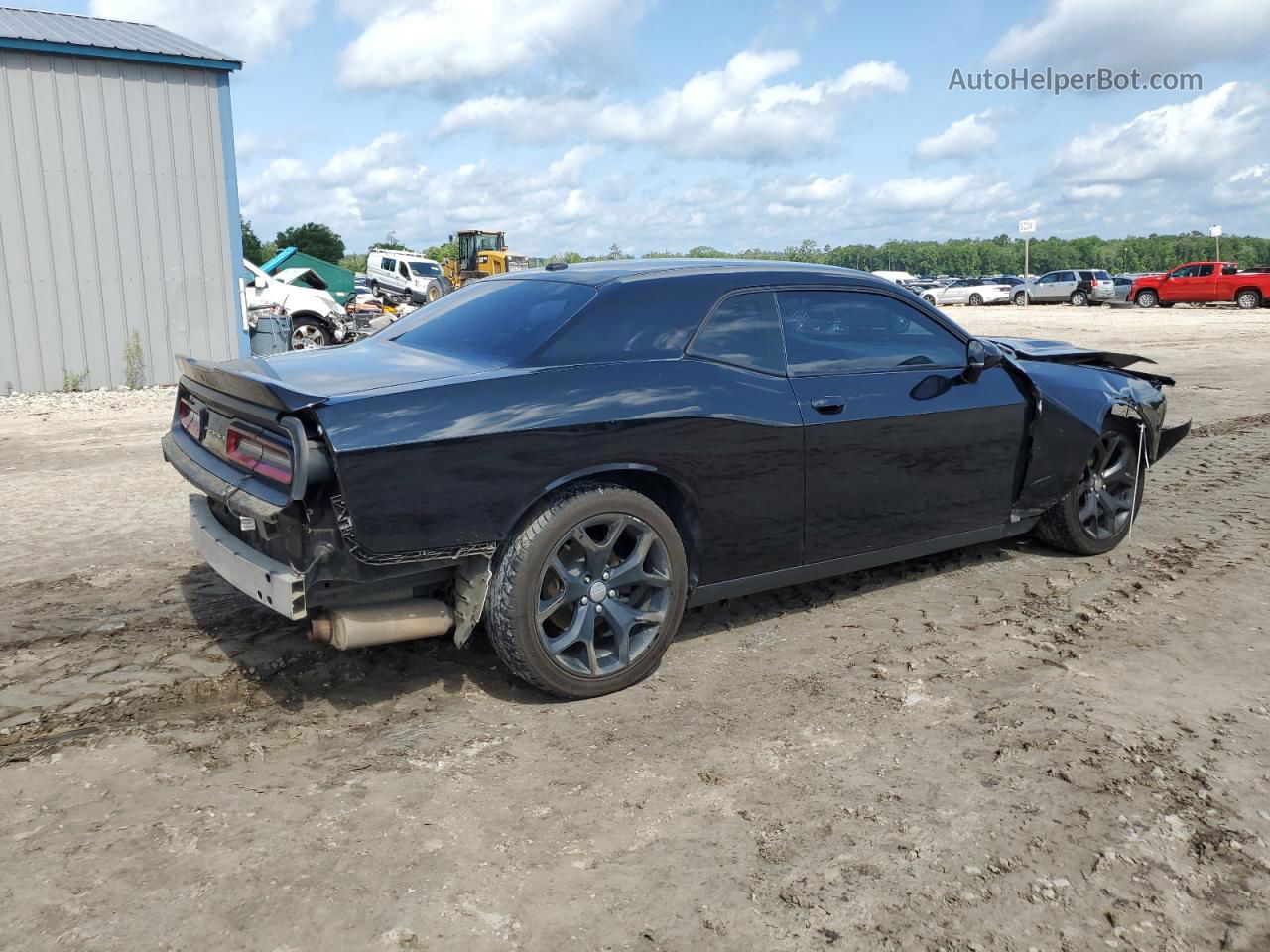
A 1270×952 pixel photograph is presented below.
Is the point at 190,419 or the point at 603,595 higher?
the point at 190,419

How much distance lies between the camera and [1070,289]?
3925cm

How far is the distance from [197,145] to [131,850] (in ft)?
42.3

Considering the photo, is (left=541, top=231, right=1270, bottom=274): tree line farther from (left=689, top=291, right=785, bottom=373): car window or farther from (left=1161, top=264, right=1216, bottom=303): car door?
(left=689, top=291, right=785, bottom=373): car window

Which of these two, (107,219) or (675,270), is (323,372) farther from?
(107,219)

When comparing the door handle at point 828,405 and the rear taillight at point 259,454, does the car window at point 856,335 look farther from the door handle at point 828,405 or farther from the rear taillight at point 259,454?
the rear taillight at point 259,454

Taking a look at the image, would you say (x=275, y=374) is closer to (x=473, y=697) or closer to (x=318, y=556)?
(x=318, y=556)

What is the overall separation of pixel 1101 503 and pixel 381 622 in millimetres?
3984

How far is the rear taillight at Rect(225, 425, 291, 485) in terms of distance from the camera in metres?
3.35

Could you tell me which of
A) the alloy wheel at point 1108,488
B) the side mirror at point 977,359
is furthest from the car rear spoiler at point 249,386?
the alloy wheel at point 1108,488

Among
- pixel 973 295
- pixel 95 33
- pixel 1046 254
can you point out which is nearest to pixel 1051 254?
pixel 1046 254

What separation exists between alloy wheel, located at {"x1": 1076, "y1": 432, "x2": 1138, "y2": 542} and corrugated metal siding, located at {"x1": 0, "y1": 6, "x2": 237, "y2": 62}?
40.5 ft

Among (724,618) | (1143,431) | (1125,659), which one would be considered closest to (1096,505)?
(1143,431)

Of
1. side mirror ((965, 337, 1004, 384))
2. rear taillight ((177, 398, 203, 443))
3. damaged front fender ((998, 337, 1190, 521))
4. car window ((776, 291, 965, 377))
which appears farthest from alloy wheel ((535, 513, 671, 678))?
damaged front fender ((998, 337, 1190, 521))

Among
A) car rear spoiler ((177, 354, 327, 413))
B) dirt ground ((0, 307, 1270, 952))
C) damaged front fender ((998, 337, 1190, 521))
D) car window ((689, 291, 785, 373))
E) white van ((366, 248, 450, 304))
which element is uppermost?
white van ((366, 248, 450, 304))
